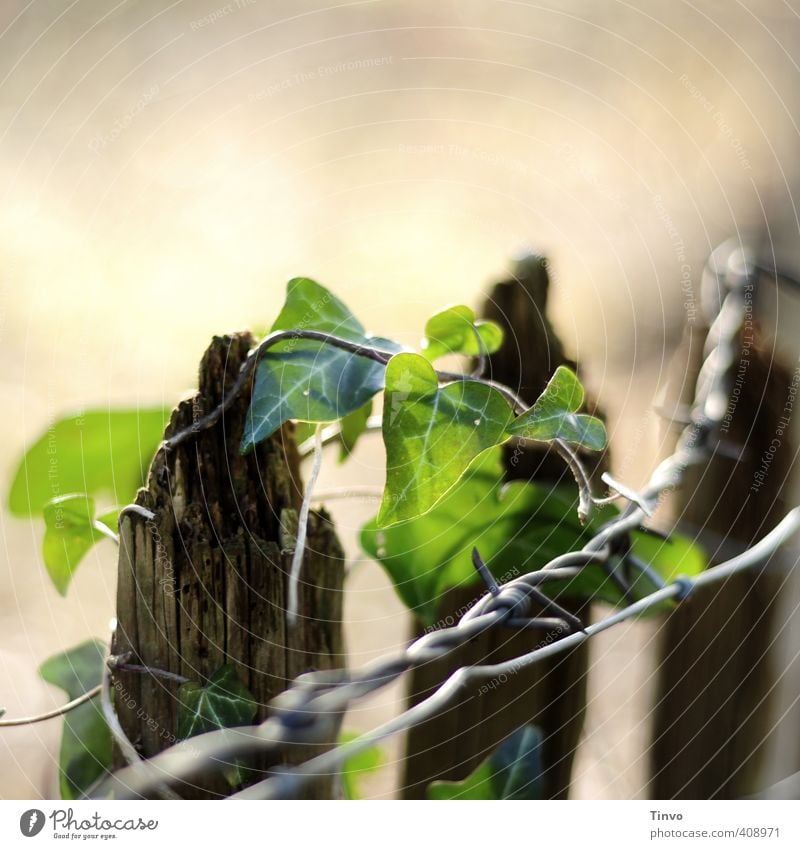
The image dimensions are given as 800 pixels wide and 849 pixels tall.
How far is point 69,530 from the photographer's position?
356 millimetres

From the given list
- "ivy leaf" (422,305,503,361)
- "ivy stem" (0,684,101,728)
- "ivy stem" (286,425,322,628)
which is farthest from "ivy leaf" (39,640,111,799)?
"ivy leaf" (422,305,503,361)

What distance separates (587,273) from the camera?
15.5 inches

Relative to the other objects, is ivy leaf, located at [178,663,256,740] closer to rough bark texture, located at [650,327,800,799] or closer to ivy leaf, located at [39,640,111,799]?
ivy leaf, located at [39,640,111,799]

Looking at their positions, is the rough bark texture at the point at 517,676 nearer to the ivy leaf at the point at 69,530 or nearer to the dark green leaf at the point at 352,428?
the dark green leaf at the point at 352,428

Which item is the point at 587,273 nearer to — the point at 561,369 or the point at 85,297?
the point at 561,369

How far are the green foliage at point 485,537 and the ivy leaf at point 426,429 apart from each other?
0.07 m

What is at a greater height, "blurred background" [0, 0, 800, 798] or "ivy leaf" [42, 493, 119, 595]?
"blurred background" [0, 0, 800, 798]

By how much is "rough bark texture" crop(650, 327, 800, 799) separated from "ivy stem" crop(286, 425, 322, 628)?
9.2 inches

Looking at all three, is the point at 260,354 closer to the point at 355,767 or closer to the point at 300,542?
the point at 300,542

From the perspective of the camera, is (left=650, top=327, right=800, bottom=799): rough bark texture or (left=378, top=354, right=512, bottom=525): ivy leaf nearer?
(left=378, top=354, right=512, bottom=525): ivy leaf

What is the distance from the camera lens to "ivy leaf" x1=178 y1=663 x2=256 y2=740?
33cm
